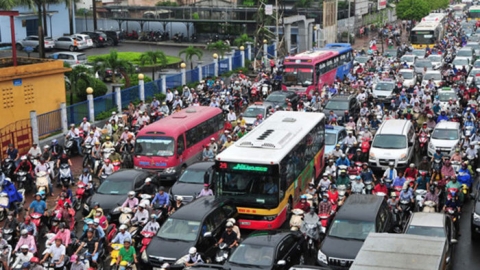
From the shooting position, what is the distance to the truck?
1212 centimetres

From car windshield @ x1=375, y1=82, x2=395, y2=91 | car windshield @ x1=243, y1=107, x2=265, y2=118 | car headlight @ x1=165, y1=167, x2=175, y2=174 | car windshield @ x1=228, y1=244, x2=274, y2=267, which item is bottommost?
car headlight @ x1=165, y1=167, x2=175, y2=174

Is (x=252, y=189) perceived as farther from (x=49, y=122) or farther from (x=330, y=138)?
(x=49, y=122)

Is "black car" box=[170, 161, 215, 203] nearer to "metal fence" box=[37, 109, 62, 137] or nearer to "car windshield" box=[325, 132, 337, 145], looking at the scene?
"car windshield" box=[325, 132, 337, 145]

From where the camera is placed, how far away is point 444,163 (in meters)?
21.2

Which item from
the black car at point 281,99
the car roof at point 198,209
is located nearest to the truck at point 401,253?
the car roof at point 198,209

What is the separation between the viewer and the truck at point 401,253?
1212 centimetres

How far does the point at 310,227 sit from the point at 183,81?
2318 cm

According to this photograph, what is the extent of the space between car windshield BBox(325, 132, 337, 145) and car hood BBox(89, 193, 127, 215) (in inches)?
352

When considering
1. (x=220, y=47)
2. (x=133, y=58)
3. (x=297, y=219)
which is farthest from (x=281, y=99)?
(x=133, y=58)

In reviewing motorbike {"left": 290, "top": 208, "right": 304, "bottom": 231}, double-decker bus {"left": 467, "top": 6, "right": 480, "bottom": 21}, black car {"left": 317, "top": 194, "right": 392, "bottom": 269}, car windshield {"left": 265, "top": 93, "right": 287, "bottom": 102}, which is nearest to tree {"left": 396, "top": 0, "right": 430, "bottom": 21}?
double-decker bus {"left": 467, "top": 6, "right": 480, "bottom": 21}

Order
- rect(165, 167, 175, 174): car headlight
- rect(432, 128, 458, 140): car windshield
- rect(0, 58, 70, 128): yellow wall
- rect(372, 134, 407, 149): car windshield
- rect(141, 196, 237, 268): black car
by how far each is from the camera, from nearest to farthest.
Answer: rect(141, 196, 237, 268): black car, rect(165, 167, 175, 174): car headlight, rect(372, 134, 407, 149): car windshield, rect(432, 128, 458, 140): car windshield, rect(0, 58, 70, 128): yellow wall

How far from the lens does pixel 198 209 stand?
16.9m

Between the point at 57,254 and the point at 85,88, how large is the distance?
20.2m

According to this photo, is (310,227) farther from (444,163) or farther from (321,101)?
(321,101)
